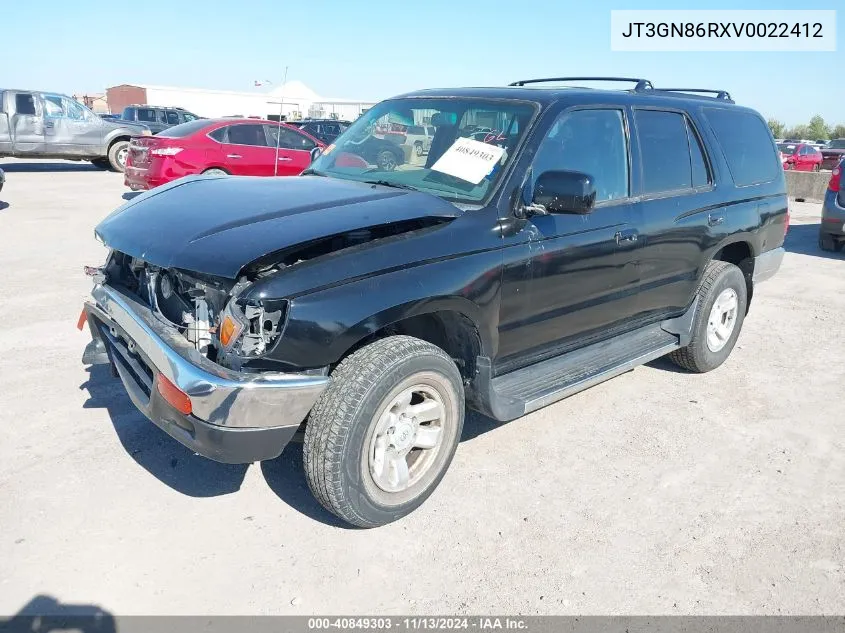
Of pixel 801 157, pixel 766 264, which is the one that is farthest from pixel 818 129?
pixel 766 264

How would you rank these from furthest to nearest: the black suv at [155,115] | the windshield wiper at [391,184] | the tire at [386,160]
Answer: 1. the black suv at [155,115]
2. the tire at [386,160]
3. the windshield wiper at [391,184]

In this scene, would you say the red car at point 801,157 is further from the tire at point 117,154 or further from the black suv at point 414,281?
the black suv at point 414,281

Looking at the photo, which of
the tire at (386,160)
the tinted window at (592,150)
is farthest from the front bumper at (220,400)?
the tinted window at (592,150)

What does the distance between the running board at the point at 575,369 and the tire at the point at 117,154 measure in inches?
643

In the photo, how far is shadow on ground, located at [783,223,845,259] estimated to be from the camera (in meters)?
10.6

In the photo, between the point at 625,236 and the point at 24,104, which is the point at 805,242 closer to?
the point at 625,236

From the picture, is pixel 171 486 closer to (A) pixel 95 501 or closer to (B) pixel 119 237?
(A) pixel 95 501

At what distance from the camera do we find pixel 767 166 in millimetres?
5609

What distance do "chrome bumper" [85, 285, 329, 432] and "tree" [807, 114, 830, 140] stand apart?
72.3m

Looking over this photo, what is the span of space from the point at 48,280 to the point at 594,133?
5704 millimetres

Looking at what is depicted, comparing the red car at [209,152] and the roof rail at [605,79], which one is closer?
the roof rail at [605,79]

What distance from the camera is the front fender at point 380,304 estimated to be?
2768mm

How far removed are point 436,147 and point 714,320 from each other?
8.87 feet

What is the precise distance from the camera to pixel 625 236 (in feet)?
13.7
